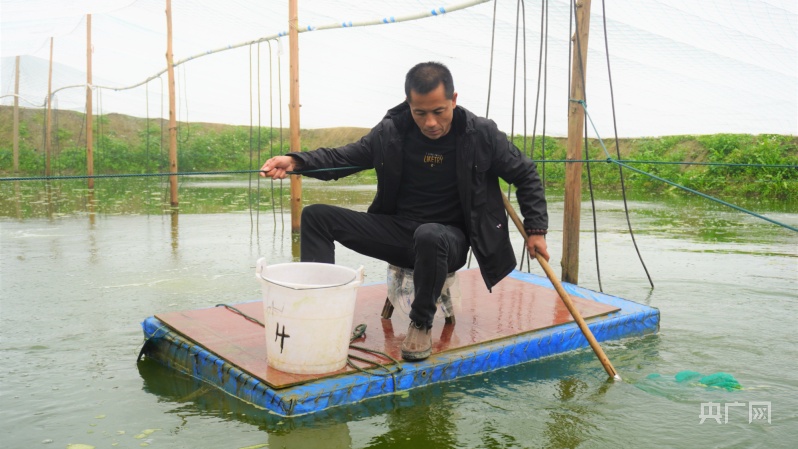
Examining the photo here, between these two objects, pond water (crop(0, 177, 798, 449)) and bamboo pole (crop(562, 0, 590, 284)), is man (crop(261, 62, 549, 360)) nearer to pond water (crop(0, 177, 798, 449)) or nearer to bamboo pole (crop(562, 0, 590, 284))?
pond water (crop(0, 177, 798, 449))

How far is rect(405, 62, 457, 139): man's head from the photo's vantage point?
297 centimetres

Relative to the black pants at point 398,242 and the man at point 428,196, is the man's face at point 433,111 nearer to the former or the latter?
the man at point 428,196

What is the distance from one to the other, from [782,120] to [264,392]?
7.01 meters

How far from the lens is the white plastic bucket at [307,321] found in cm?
267

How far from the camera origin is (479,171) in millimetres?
3195

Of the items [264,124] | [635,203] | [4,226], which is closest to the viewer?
[4,226]

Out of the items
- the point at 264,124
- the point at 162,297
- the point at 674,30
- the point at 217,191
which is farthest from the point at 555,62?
the point at 264,124

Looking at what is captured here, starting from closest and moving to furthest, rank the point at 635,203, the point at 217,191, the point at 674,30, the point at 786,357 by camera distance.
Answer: the point at 786,357 < the point at 674,30 < the point at 635,203 < the point at 217,191

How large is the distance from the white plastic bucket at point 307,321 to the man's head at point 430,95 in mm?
760

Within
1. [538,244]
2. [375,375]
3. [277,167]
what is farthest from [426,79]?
[375,375]

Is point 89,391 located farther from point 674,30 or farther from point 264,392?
point 674,30

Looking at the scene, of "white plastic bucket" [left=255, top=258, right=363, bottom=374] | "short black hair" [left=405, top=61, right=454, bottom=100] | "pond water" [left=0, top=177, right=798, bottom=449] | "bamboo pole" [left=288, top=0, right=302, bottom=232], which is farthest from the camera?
"bamboo pole" [left=288, top=0, right=302, bottom=232]

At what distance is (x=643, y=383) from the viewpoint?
3092mm

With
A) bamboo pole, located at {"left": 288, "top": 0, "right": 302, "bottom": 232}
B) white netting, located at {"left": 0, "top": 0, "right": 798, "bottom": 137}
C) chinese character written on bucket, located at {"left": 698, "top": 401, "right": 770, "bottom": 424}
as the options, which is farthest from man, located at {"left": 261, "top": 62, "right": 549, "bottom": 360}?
bamboo pole, located at {"left": 288, "top": 0, "right": 302, "bottom": 232}
